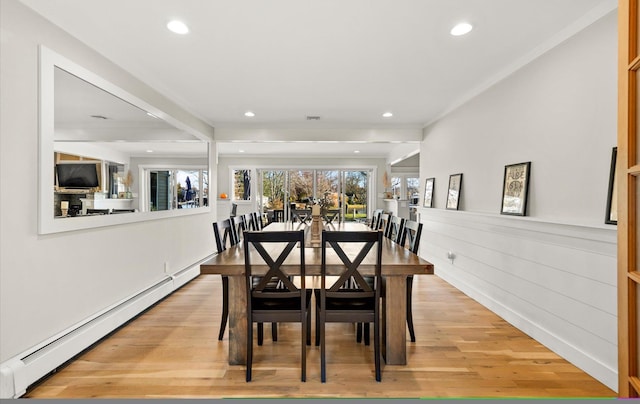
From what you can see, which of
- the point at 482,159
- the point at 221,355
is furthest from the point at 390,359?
the point at 482,159

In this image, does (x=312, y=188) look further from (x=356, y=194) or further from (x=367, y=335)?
(x=367, y=335)

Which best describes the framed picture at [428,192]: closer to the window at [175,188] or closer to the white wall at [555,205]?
the white wall at [555,205]

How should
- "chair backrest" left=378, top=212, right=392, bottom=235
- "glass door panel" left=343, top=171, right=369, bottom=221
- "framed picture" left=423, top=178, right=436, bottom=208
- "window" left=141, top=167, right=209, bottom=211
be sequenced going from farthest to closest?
"glass door panel" left=343, top=171, right=369, bottom=221, "framed picture" left=423, top=178, right=436, bottom=208, "chair backrest" left=378, top=212, right=392, bottom=235, "window" left=141, top=167, right=209, bottom=211

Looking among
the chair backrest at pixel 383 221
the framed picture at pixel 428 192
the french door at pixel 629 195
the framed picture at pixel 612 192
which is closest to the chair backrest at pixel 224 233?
the chair backrest at pixel 383 221

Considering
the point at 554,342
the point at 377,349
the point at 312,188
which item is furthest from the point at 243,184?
the point at 554,342

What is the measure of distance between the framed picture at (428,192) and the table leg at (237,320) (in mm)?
3828

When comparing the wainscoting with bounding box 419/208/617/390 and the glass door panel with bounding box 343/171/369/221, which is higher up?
the glass door panel with bounding box 343/171/369/221

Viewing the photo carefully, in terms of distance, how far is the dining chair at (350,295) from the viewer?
6.57ft

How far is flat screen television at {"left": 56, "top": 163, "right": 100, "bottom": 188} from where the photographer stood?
2.32 m

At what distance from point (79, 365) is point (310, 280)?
2588mm

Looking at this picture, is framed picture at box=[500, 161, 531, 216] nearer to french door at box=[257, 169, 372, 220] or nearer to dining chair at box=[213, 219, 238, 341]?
dining chair at box=[213, 219, 238, 341]

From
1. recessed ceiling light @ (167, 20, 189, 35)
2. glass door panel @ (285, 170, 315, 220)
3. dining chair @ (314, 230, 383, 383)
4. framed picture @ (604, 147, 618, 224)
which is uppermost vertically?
recessed ceiling light @ (167, 20, 189, 35)

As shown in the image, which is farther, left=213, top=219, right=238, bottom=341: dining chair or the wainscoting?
left=213, top=219, right=238, bottom=341: dining chair

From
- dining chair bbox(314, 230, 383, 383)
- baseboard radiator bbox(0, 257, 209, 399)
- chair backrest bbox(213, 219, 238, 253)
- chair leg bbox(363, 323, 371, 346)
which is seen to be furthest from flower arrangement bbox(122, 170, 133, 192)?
chair leg bbox(363, 323, 371, 346)
